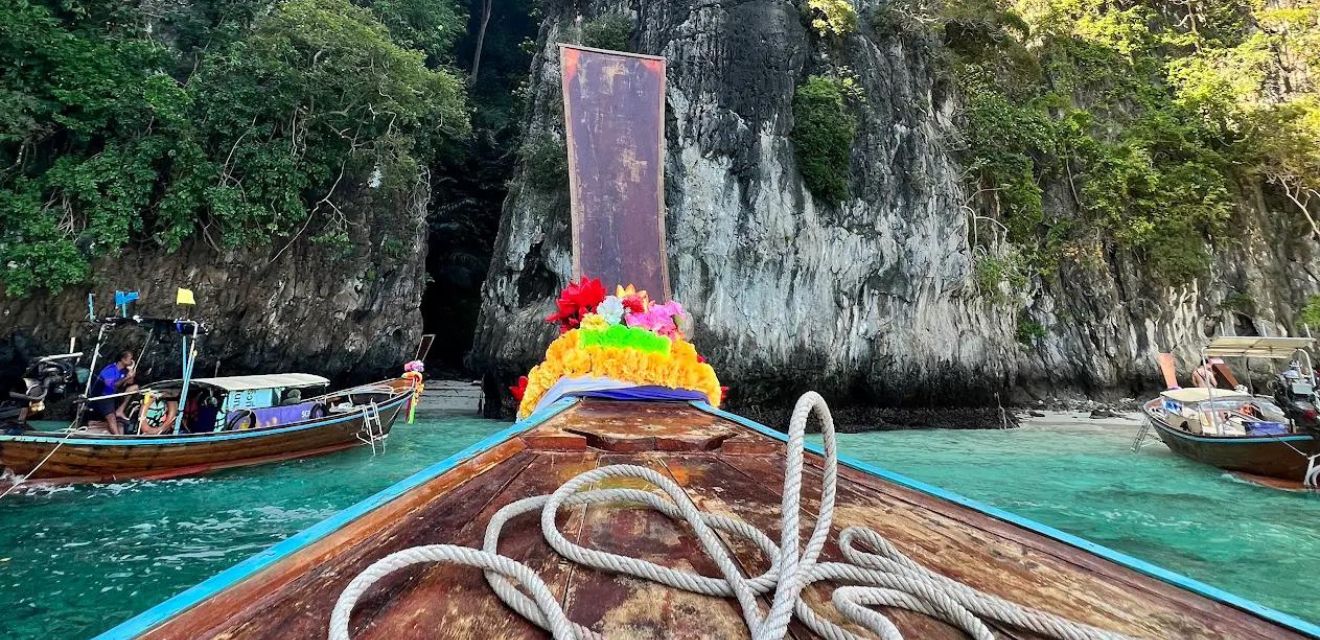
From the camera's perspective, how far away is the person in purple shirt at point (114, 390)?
250 inches

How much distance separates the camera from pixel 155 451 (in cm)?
591

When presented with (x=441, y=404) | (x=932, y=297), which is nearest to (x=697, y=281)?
(x=932, y=297)

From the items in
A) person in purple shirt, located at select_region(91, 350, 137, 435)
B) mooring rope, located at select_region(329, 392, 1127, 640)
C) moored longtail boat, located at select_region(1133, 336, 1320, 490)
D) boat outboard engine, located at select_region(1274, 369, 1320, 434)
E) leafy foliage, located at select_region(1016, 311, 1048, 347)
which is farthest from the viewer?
leafy foliage, located at select_region(1016, 311, 1048, 347)

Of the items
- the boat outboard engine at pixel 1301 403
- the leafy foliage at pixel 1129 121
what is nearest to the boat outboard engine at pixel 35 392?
the boat outboard engine at pixel 1301 403

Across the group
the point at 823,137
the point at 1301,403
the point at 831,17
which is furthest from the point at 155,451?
the point at 831,17

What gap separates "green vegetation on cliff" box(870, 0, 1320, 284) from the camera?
536 inches

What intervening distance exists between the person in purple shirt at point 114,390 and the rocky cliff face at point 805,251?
5716 millimetres

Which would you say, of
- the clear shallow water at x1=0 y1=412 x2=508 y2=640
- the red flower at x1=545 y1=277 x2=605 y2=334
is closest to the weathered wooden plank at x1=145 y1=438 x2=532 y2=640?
the red flower at x1=545 y1=277 x2=605 y2=334

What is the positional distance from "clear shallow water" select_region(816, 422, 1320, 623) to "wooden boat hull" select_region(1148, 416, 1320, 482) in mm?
214

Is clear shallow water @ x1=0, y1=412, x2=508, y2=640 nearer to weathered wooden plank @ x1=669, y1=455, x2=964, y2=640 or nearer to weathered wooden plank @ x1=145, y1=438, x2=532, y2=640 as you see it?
weathered wooden plank @ x1=145, y1=438, x2=532, y2=640

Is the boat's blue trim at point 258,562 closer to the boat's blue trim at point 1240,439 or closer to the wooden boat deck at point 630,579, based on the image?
the wooden boat deck at point 630,579

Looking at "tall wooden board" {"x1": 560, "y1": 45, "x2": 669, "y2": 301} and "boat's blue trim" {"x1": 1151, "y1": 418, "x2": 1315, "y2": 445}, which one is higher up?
"tall wooden board" {"x1": 560, "y1": 45, "x2": 669, "y2": 301}

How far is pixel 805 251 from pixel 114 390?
10.9m

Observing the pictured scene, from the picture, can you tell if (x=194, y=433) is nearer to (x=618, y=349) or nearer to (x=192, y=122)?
(x=618, y=349)
